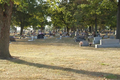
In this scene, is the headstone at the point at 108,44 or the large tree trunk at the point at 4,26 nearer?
the large tree trunk at the point at 4,26

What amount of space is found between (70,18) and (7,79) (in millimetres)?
38778

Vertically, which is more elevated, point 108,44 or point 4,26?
point 4,26

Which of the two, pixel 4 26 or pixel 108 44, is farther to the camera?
pixel 108 44

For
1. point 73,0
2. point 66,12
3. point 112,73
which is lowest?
point 112,73

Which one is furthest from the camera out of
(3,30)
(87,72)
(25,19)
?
(25,19)

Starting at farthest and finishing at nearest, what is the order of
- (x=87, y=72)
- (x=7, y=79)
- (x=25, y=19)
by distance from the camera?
(x=25, y=19)
(x=87, y=72)
(x=7, y=79)

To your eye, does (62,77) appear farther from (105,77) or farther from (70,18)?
(70,18)

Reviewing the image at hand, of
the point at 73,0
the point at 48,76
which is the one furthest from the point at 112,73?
the point at 73,0

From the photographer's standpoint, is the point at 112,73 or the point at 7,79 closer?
the point at 7,79

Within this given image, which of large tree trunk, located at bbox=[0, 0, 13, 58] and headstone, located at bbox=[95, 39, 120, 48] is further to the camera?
headstone, located at bbox=[95, 39, 120, 48]

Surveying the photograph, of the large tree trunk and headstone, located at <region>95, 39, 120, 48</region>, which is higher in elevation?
the large tree trunk

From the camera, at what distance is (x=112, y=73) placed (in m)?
6.00

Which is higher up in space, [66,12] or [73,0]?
[73,0]

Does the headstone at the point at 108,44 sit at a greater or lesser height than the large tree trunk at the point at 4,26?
lesser
